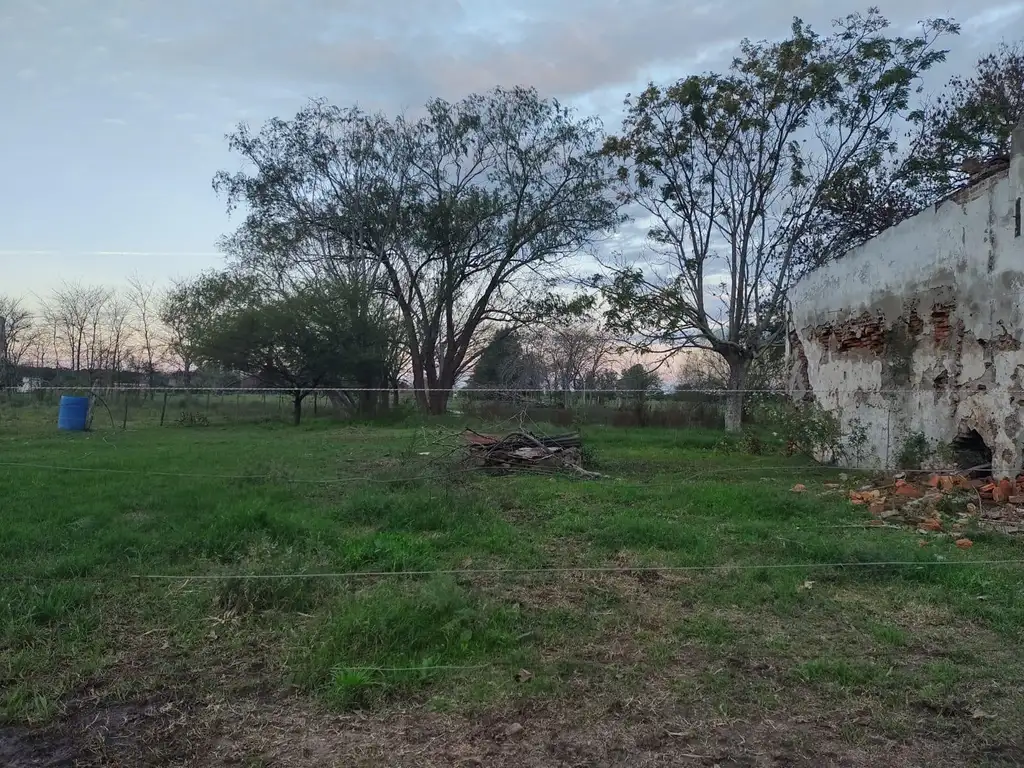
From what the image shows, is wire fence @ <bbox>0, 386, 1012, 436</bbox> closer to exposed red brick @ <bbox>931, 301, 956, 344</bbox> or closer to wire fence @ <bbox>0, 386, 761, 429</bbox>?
wire fence @ <bbox>0, 386, 761, 429</bbox>

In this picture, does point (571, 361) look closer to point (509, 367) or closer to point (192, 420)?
point (509, 367)

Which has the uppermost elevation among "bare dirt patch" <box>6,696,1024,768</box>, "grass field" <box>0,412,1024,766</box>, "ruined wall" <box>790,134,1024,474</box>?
"ruined wall" <box>790,134,1024,474</box>

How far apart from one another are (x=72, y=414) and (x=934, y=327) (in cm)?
1712

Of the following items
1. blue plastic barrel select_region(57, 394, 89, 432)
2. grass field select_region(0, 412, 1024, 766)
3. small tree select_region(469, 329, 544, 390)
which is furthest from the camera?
small tree select_region(469, 329, 544, 390)

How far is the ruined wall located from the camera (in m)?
8.30

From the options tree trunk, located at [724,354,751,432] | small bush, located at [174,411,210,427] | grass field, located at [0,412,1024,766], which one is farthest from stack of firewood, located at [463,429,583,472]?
small bush, located at [174,411,210,427]

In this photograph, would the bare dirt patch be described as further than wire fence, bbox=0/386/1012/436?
No

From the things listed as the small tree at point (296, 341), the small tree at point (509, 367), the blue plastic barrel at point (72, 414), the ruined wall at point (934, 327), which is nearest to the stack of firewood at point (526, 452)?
the ruined wall at point (934, 327)

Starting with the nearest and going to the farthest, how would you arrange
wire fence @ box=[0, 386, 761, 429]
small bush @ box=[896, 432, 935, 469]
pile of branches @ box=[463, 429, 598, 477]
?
small bush @ box=[896, 432, 935, 469], pile of branches @ box=[463, 429, 598, 477], wire fence @ box=[0, 386, 761, 429]

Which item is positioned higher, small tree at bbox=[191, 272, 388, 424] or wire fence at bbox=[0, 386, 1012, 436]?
small tree at bbox=[191, 272, 388, 424]

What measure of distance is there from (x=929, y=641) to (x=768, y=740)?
1579 millimetres

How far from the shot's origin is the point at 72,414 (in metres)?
16.5

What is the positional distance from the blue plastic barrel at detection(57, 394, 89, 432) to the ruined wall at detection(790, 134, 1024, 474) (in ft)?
50.2

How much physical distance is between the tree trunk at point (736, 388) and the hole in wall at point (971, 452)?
953cm
